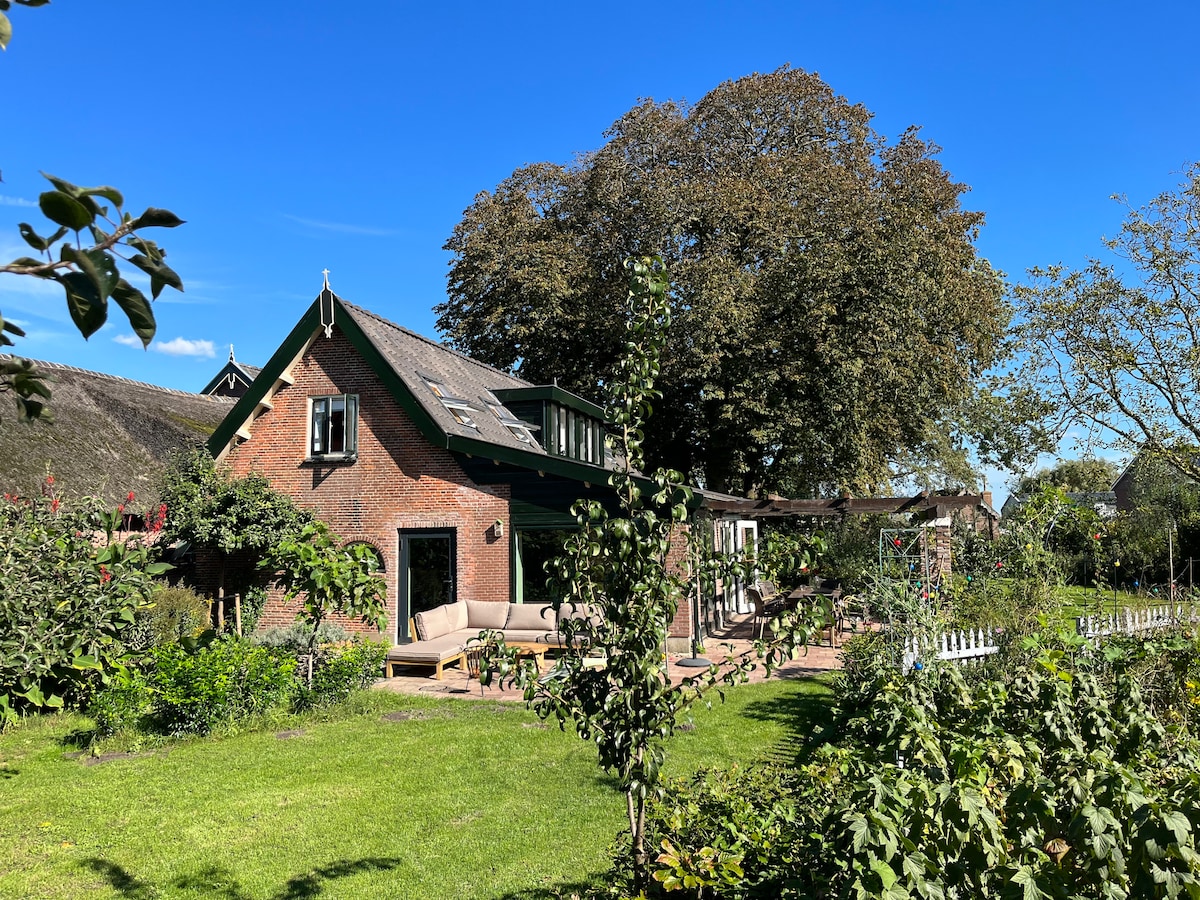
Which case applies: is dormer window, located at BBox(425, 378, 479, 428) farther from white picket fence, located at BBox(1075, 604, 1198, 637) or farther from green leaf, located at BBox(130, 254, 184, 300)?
green leaf, located at BBox(130, 254, 184, 300)

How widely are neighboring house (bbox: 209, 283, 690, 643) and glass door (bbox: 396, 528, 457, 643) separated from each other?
2cm

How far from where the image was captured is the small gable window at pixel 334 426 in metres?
16.2

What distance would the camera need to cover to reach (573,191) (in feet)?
97.7

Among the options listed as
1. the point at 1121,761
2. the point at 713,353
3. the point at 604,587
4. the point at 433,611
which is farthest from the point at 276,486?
the point at 1121,761

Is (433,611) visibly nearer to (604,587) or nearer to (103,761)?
(103,761)

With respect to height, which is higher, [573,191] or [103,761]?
[573,191]

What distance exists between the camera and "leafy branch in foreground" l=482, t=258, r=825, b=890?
363 centimetres

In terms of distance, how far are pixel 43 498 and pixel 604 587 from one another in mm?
10340

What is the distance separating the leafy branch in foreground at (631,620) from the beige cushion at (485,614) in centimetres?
1082

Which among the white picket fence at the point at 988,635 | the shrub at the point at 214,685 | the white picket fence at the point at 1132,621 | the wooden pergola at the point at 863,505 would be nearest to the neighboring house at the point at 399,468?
the wooden pergola at the point at 863,505

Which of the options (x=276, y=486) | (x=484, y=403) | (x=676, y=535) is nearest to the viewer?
(x=676, y=535)

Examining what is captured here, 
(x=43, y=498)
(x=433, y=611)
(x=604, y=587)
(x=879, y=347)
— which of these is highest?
(x=879, y=347)

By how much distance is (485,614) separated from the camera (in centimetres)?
1486

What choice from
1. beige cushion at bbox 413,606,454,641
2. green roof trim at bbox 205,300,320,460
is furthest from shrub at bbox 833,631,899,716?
green roof trim at bbox 205,300,320,460
